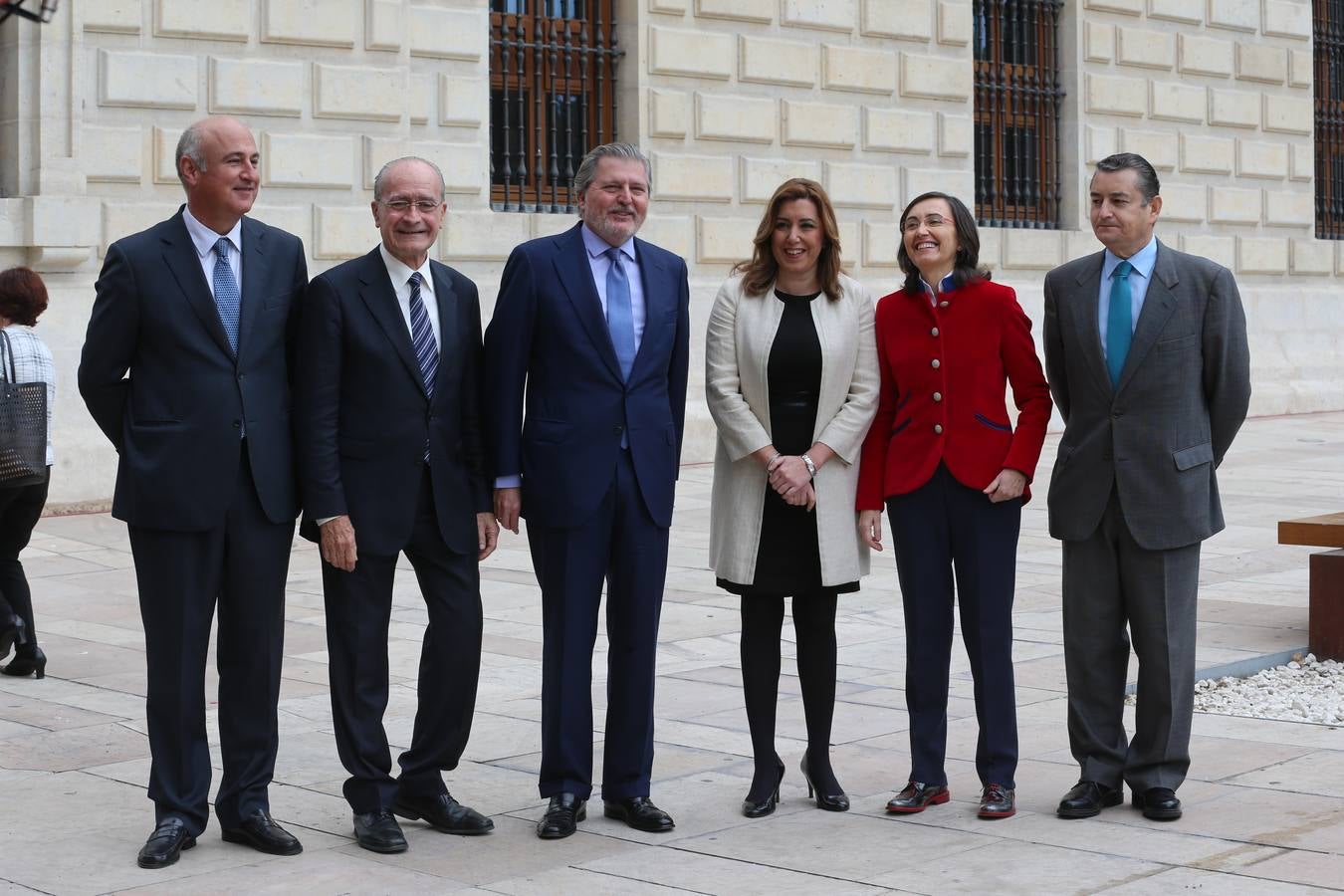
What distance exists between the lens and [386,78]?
13.9 m

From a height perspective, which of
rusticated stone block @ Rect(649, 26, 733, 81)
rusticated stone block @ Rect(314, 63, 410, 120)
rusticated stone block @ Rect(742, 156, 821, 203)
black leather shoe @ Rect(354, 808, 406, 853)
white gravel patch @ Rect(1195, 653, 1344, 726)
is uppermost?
rusticated stone block @ Rect(649, 26, 733, 81)

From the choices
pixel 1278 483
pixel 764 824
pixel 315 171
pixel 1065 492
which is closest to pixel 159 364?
pixel 764 824

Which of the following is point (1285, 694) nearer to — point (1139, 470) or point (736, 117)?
point (1139, 470)

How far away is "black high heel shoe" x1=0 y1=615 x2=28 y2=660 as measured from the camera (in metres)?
7.55

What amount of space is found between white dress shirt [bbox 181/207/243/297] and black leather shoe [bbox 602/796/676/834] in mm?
1772

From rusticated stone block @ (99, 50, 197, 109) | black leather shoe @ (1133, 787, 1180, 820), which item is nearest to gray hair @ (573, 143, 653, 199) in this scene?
black leather shoe @ (1133, 787, 1180, 820)

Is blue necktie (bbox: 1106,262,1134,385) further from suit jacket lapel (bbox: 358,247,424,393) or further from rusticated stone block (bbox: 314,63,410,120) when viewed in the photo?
rusticated stone block (bbox: 314,63,410,120)

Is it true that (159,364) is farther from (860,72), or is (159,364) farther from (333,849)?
(860,72)

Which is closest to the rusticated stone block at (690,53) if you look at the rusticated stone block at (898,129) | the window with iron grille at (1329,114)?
the rusticated stone block at (898,129)

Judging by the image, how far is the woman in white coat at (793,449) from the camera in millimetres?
5453

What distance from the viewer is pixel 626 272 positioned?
549cm

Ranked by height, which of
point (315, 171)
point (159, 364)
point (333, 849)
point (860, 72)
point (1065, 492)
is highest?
point (860, 72)

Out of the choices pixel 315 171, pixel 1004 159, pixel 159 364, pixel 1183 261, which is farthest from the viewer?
pixel 1004 159

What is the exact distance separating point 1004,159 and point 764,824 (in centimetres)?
1407
